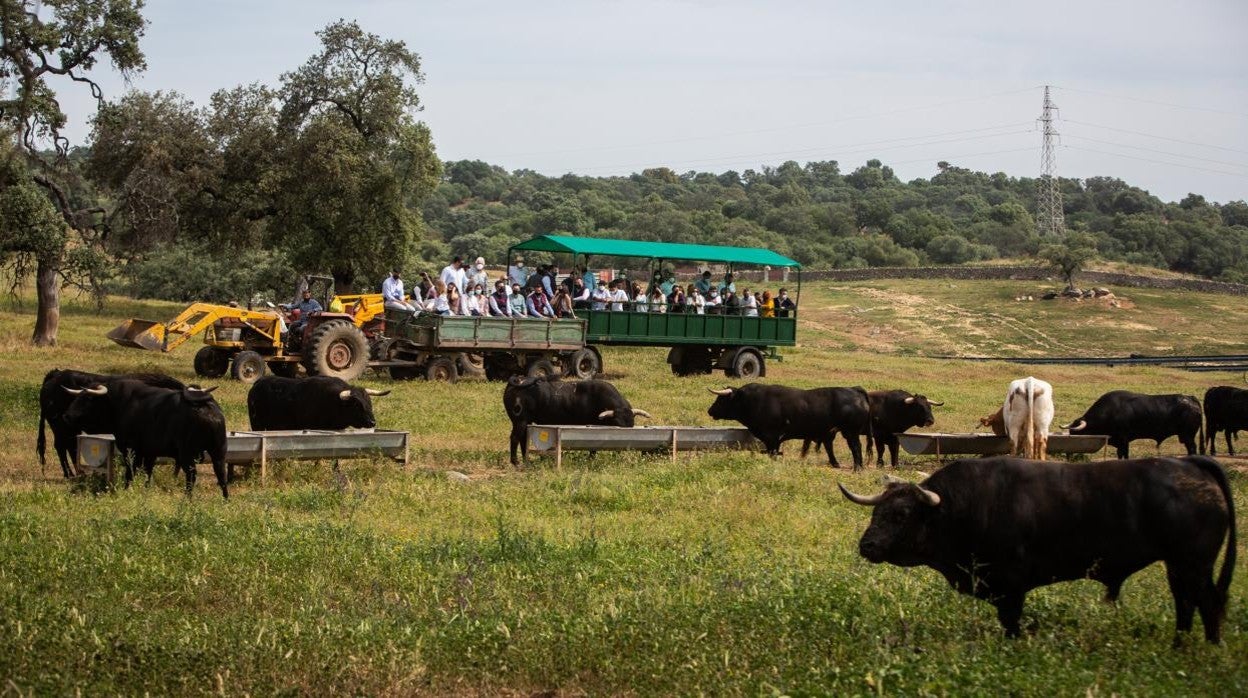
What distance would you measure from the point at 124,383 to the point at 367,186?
997 inches

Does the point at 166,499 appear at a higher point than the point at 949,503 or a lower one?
lower

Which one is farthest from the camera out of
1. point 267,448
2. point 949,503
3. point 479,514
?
point 267,448

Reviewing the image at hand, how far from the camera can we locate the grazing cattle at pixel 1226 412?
23.3 metres

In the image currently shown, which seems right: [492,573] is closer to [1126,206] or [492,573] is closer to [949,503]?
[949,503]

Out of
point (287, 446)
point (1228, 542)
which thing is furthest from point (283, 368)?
point (1228, 542)

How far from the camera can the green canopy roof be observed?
31.2 metres

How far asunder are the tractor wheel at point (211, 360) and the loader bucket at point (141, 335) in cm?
92

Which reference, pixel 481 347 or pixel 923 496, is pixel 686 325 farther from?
pixel 923 496

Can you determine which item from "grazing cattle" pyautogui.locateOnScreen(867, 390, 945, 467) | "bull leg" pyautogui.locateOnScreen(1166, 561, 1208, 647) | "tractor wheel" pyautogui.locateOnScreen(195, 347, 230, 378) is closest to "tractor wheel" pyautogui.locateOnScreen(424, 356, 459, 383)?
"tractor wheel" pyautogui.locateOnScreen(195, 347, 230, 378)

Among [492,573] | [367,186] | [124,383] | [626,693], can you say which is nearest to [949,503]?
[626,693]

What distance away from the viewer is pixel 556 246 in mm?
31141

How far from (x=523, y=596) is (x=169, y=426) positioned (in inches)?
253

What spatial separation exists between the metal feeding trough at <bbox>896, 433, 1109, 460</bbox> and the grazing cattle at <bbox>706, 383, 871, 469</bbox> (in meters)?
0.67

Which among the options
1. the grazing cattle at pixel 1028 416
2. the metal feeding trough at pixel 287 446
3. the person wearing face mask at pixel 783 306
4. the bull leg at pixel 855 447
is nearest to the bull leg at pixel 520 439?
the metal feeding trough at pixel 287 446
